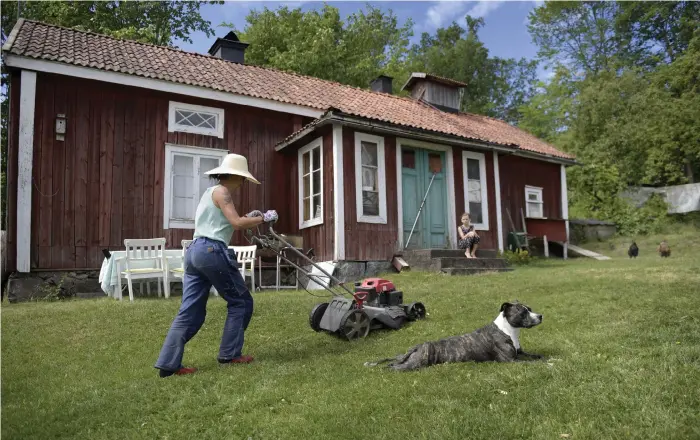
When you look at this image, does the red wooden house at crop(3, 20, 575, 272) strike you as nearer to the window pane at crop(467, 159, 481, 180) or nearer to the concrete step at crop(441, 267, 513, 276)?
the window pane at crop(467, 159, 481, 180)

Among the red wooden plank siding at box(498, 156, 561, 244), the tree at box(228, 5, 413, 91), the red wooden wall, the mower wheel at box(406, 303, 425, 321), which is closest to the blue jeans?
the mower wheel at box(406, 303, 425, 321)

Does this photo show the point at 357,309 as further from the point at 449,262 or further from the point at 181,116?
the point at 181,116

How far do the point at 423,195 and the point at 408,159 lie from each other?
921mm

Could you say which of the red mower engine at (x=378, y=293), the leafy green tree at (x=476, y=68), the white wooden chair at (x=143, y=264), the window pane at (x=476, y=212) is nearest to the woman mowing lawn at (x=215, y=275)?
the red mower engine at (x=378, y=293)

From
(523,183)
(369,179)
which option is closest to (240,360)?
(369,179)

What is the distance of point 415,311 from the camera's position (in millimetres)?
6465

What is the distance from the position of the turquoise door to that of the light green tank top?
7.76 m

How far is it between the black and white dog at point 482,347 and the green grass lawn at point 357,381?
19cm

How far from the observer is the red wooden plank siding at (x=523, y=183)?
16125 millimetres

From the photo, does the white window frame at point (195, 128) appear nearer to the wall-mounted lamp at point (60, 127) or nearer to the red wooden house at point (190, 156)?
the red wooden house at point (190, 156)

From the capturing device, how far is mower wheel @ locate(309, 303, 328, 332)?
604 cm

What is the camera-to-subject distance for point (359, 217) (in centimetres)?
1140

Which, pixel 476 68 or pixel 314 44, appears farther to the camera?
pixel 476 68

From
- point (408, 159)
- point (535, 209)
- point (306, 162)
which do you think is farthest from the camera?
point (535, 209)
